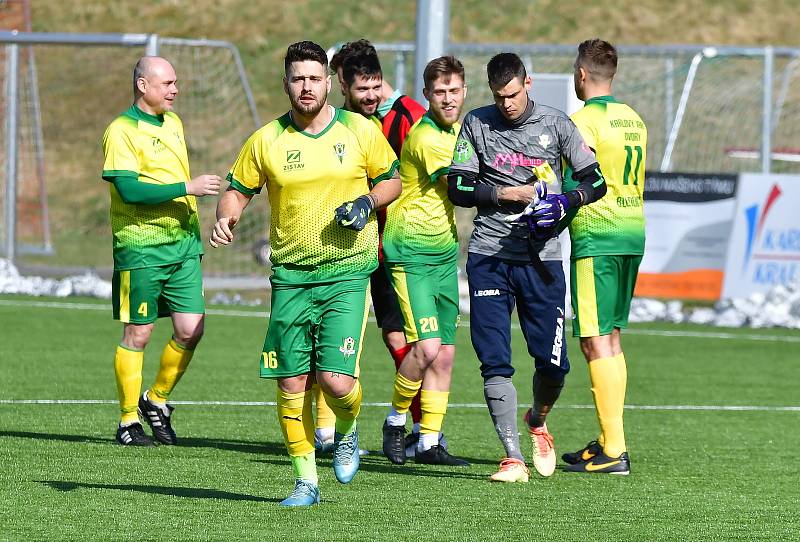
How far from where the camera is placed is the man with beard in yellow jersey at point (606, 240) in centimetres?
800

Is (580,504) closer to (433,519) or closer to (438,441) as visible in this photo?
(433,519)

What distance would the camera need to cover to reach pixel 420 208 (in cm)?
822

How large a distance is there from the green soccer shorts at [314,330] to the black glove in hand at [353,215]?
0.38m

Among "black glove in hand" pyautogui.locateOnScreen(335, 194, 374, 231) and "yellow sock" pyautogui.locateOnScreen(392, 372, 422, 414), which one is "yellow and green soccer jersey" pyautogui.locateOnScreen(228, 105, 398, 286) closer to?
"black glove in hand" pyautogui.locateOnScreen(335, 194, 374, 231)

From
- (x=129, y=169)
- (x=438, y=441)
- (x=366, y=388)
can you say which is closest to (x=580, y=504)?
(x=438, y=441)

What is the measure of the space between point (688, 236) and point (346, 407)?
1095 centimetres

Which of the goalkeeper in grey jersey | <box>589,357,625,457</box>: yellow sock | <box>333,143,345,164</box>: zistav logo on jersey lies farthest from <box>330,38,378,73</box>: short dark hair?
<box>589,357,625,457</box>: yellow sock

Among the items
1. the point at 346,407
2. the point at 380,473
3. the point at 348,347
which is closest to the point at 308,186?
the point at 348,347

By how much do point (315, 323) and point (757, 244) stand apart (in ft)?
36.0

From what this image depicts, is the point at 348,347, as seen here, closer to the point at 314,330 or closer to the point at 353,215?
the point at 314,330

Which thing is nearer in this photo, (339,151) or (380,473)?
(339,151)

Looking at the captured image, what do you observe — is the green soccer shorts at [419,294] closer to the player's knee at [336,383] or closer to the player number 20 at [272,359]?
the player's knee at [336,383]

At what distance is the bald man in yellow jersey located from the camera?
8625mm

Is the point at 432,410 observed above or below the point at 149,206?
below
